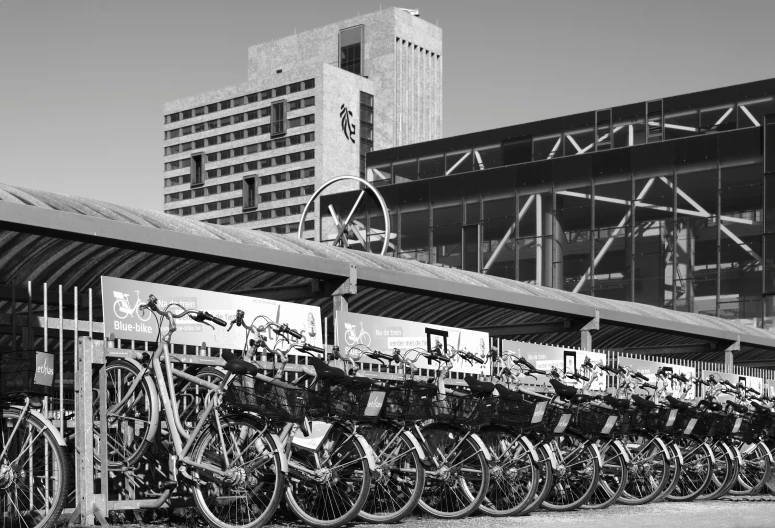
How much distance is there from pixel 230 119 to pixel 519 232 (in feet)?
248

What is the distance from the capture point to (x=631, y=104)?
44.1 m

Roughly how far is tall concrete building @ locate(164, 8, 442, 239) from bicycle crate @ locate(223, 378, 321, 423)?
9128cm

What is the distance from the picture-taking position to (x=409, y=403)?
779 cm

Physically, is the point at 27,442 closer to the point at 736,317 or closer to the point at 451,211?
the point at 736,317

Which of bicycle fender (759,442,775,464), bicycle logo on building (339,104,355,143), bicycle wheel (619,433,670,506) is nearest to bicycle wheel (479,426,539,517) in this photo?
bicycle wheel (619,433,670,506)

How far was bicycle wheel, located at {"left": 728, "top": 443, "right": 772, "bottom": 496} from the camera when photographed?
11180mm

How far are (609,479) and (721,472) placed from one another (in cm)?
170

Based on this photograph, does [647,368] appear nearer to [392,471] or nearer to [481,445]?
[481,445]

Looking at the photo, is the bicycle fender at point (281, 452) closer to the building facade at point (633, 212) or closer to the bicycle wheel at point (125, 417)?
the bicycle wheel at point (125, 417)

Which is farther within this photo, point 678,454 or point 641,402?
point 678,454

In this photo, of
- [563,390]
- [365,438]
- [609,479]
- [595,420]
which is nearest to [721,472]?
[609,479]

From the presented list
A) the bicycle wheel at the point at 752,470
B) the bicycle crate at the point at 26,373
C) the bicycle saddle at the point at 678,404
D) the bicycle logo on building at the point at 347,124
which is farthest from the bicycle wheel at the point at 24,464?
the bicycle logo on building at the point at 347,124

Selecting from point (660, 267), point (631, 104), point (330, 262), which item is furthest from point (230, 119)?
point (330, 262)

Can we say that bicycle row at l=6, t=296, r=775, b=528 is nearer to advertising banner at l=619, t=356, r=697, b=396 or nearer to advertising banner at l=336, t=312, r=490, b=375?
advertising banner at l=336, t=312, r=490, b=375
